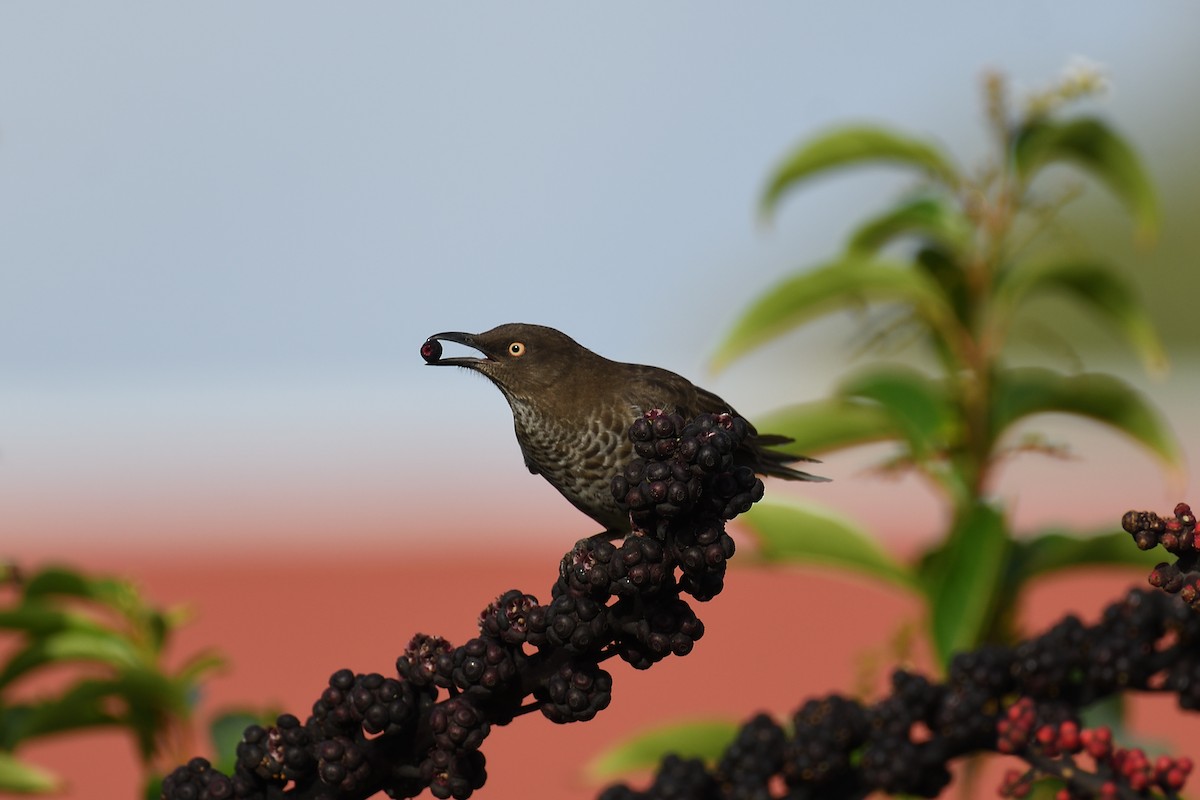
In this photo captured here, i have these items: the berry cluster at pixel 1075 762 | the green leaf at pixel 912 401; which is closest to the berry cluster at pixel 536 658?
the berry cluster at pixel 1075 762

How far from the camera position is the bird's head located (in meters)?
2.32

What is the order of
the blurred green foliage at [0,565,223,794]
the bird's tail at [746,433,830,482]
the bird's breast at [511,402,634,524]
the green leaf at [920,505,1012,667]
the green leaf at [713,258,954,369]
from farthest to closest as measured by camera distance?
the green leaf at [713,258,954,369], the blurred green foliage at [0,565,223,794], the green leaf at [920,505,1012,667], the bird's tail at [746,433,830,482], the bird's breast at [511,402,634,524]

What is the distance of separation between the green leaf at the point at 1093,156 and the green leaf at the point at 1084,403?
0.44 meters

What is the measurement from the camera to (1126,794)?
5.90 ft

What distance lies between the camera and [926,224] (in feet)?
10.5

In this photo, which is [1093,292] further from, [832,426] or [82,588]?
[82,588]

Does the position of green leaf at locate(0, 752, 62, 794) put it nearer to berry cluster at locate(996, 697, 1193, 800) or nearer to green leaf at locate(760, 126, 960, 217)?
berry cluster at locate(996, 697, 1193, 800)

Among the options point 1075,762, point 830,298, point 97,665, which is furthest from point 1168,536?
point 97,665

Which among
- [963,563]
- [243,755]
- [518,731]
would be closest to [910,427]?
[963,563]

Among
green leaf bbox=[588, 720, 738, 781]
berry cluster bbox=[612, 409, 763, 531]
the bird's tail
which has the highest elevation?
the bird's tail

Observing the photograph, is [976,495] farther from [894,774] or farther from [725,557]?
[725,557]

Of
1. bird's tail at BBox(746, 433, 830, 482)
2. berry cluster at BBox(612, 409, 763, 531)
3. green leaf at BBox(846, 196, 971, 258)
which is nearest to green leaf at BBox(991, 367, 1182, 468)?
green leaf at BBox(846, 196, 971, 258)

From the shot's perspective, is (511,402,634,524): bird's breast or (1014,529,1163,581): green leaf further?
(1014,529,1163,581): green leaf

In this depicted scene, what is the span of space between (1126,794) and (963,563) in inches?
42.0
